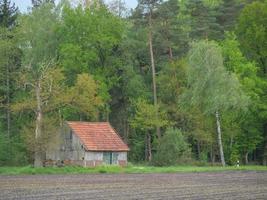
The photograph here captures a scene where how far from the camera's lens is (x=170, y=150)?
57719 millimetres

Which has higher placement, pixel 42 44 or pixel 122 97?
pixel 42 44

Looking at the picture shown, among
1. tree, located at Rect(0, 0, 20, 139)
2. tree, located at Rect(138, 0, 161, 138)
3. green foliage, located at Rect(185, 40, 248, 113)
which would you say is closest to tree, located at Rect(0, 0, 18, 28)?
tree, located at Rect(0, 0, 20, 139)

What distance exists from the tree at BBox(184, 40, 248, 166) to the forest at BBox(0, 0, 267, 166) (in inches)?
4.0

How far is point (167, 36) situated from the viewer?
68.8 m

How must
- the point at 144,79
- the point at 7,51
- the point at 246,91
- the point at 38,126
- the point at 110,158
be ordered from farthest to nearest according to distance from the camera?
1. the point at 144,79
2. the point at 7,51
3. the point at 246,91
4. the point at 110,158
5. the point at 38,126

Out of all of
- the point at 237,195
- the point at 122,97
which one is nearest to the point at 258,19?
the point at 122,97

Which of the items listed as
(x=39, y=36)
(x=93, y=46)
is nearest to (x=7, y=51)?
(x=39, y=36)

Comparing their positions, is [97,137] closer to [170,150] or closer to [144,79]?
[170,150]

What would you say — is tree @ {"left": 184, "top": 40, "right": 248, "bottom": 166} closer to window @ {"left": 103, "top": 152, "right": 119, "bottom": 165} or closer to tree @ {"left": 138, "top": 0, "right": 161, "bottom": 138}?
tree @ {"left": 138, "top": 0, "right": 161, "bottom": 138}

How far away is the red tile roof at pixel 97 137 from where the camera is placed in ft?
190

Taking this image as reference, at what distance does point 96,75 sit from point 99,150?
1284 centimetres

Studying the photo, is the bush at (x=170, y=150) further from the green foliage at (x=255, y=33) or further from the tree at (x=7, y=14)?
the tree at (x=7, y=14)

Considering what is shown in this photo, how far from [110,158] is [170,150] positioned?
6.28 meters

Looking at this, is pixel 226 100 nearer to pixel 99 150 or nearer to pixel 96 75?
pixel 99 150
